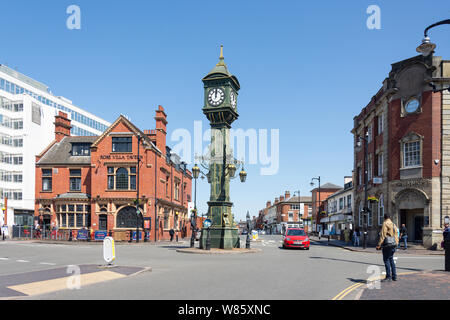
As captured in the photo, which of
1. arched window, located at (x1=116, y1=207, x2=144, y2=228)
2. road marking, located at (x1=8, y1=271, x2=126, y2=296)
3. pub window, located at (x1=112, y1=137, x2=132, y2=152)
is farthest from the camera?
pub window, located at (x1=112, y1=137, x2=132, y2=152)

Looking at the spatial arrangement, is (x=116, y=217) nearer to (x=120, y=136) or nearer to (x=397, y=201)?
(x=120, y=136)

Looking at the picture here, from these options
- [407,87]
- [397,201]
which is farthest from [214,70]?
[397,201]

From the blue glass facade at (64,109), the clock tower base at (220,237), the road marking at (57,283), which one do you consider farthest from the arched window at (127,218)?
the blue glass facade at (64,109)

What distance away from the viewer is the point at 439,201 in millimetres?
30578

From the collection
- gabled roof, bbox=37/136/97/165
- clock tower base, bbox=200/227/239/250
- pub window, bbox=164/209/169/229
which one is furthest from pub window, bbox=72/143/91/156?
clock tower base, bbox=200/227/239/250

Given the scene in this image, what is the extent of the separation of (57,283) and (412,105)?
29.6 metres

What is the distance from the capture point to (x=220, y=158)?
90.1ft

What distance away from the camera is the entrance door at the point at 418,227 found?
32688mm

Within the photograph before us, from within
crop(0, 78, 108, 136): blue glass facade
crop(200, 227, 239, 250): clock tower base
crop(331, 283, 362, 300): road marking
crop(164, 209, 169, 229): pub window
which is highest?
crop(0, 78, 108, 136): blue glass facade

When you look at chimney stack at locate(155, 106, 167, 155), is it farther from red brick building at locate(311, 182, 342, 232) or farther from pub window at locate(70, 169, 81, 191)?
red brick building at locate(311, 182, 342, 232)

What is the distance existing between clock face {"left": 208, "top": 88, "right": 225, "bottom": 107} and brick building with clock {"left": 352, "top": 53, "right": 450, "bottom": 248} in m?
15.0

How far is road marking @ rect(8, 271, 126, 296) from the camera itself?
400 inches
